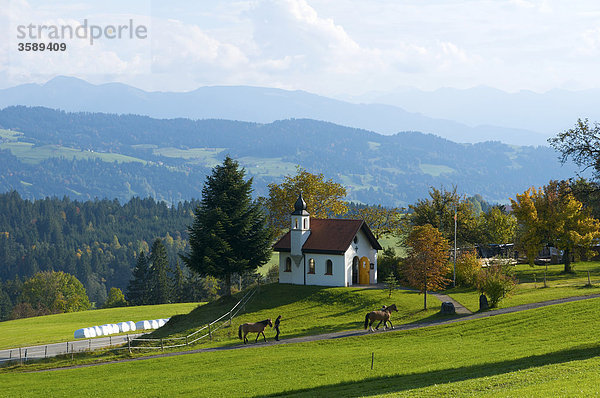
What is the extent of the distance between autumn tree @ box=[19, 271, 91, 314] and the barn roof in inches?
3570

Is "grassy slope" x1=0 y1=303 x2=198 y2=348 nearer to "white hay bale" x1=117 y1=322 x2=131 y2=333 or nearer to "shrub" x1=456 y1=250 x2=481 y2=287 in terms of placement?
"white hay bale" x1=117 y1=322 x2=131 y2=333

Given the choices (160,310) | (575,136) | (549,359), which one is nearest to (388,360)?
(549,359)

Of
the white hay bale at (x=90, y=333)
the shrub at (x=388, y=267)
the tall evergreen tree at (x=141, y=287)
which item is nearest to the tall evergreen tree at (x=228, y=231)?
the shrub at (x=388, y=267)

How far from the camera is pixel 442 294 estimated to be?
61219 millimetres

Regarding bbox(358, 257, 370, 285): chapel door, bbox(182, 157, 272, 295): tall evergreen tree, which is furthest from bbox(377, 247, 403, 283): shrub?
bbox(182, 157, 272, 295): tall evergreen tree

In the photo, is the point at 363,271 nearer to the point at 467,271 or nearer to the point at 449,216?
the point at 467,271

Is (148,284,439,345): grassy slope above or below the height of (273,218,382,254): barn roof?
below

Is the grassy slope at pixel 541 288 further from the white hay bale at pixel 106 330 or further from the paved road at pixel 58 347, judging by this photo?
the white hay bale at pixel 106 330

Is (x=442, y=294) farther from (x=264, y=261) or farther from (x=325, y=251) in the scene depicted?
(x=264, y=261)

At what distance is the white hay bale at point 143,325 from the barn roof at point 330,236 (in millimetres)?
30192

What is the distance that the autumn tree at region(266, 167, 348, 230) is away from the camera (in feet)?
268

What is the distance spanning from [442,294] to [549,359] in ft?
101

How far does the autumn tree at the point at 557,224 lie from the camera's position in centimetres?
6912

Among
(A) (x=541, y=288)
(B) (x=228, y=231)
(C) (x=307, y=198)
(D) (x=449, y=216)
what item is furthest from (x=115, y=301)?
(A) (x=541, y=288)
